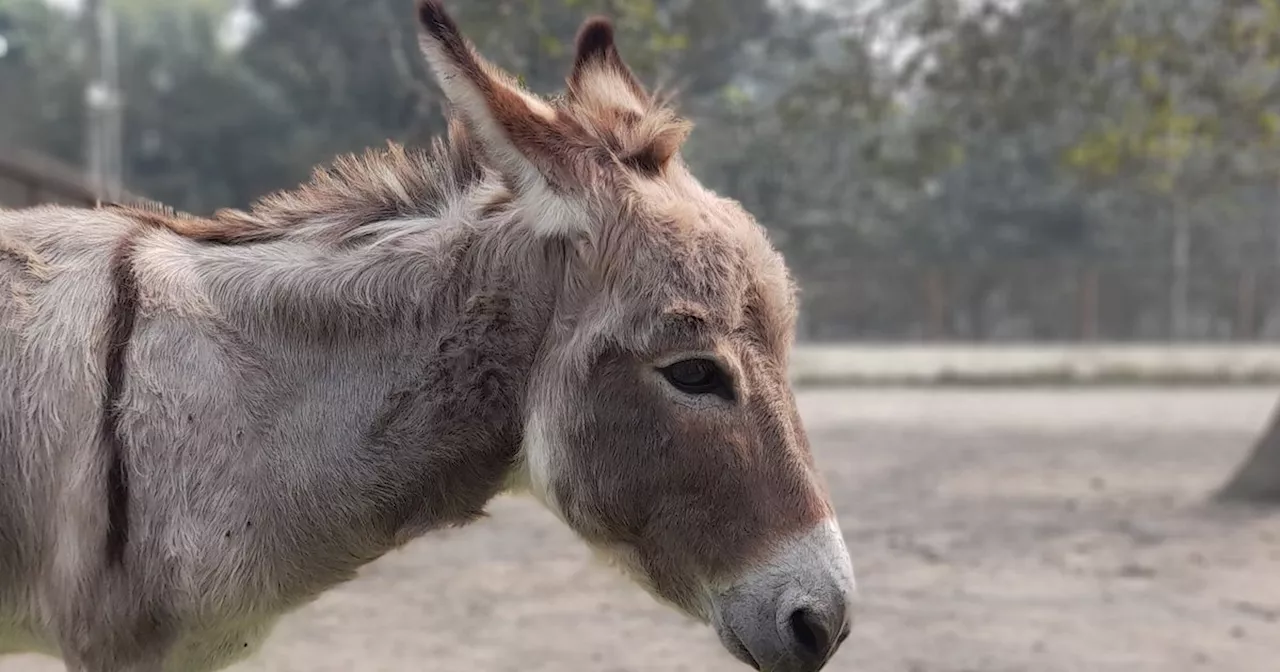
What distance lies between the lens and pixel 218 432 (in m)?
1.99

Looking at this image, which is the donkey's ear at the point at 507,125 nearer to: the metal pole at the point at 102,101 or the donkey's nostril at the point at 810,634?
the donkey's nostril at the point at 810,634

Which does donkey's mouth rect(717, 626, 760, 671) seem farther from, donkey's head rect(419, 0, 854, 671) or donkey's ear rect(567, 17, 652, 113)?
donkey's ear rect(567, 17, 652, 113)

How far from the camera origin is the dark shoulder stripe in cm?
191

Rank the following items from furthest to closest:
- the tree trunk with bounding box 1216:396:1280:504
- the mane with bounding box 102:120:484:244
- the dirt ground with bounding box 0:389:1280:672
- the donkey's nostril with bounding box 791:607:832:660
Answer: the tree trunk with bounding box 1216:396:1280:504 → the dirt ground with bounding box 0:389:1280:672 → the mane with bounding box 102:120:484:244 → the donkey's nostril with bounding box 791:607:832:660

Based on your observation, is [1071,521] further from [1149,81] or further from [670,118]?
[670,118]

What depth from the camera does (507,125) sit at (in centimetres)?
200

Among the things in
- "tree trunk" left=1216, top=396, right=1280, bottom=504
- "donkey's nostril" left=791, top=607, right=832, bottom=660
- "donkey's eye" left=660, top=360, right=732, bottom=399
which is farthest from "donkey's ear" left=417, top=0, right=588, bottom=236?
"tree trunk" left=1216, top=396, right=1280, bottom=504

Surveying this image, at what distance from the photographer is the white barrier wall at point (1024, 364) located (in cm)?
2117

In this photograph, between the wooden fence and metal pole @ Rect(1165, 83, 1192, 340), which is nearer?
the wooden fence

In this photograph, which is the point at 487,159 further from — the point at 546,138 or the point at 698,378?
the point at 698,378

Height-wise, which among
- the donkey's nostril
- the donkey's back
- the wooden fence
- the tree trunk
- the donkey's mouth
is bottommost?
the tree trunk

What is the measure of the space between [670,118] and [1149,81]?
871cm

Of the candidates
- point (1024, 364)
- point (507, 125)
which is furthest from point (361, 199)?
point (1024, 364)

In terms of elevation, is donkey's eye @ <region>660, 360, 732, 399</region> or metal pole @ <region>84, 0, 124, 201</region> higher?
metal pole @ <region>84, 0, 124, 201</region>
